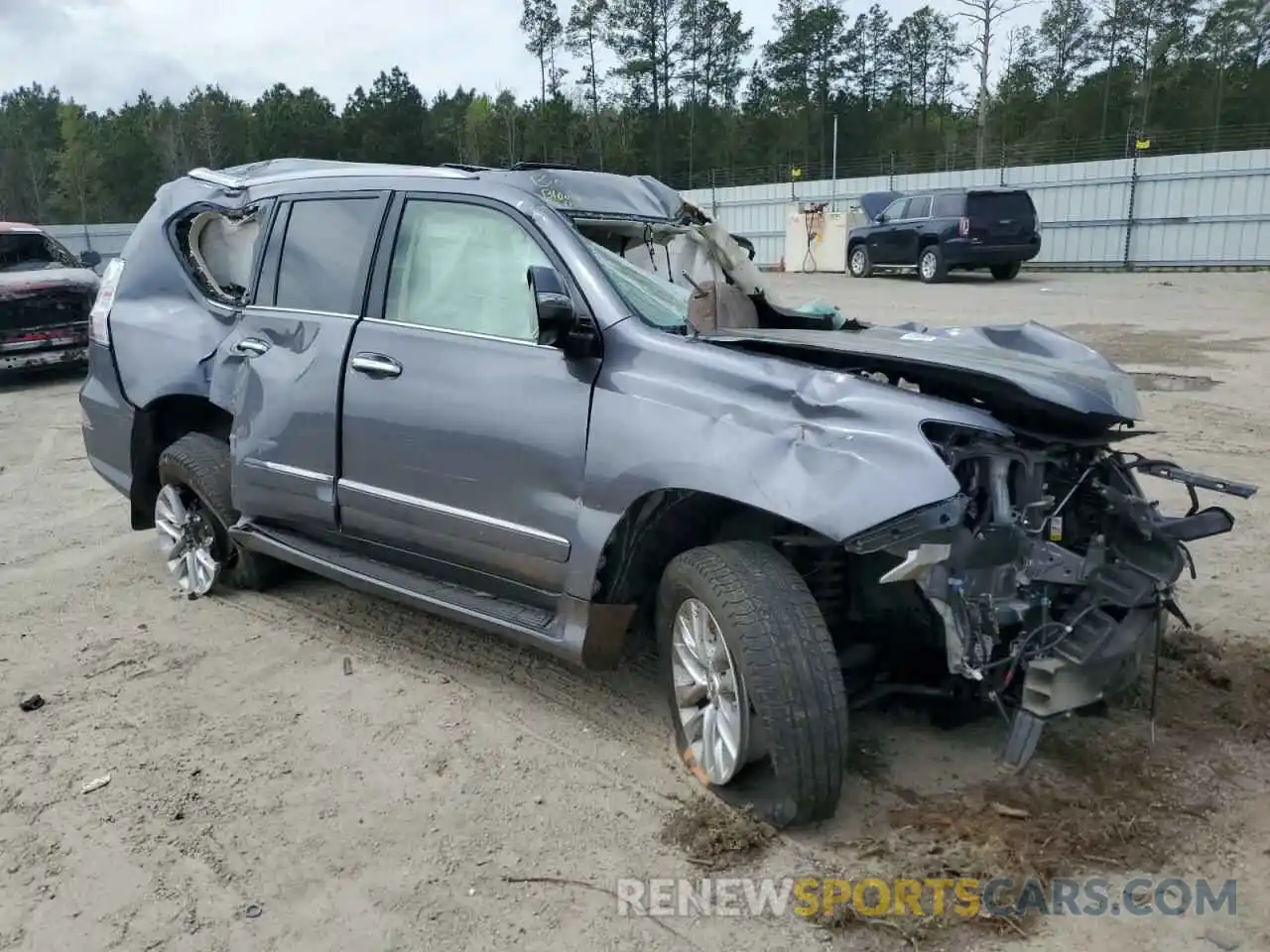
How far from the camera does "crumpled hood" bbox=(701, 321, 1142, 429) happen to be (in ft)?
9.91

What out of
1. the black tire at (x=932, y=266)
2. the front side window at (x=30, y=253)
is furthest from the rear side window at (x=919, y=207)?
the front side window at (x=30, y=253)

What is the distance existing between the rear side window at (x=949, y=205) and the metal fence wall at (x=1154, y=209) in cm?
481

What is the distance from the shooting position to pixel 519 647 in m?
4.52

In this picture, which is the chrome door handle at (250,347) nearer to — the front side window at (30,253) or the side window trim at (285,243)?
the side window trim at (285,243)

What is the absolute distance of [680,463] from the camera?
319 centimetres

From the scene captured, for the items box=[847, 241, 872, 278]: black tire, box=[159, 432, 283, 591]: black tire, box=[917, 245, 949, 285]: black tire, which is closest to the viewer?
box=[159, 432, 283, 591]: black tire

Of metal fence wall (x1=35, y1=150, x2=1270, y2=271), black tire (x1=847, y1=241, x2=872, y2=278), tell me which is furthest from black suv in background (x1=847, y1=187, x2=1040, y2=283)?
metal fence wall (x1=35, y1=150, x2=1270, y2=271)

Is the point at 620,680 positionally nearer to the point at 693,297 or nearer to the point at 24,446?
the point at 693,297

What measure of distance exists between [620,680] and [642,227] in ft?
5.94

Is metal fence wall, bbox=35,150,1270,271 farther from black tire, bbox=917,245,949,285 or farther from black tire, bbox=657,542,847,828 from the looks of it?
black tire, bbox=657,542,847,828

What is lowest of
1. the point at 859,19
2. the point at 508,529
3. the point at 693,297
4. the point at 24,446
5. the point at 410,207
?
the point at 24,446

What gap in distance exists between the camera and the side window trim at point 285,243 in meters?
4.25

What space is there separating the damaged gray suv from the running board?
0.01 meters

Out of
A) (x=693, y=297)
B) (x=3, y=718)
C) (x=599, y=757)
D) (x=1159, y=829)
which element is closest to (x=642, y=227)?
(x=693, y=297)
